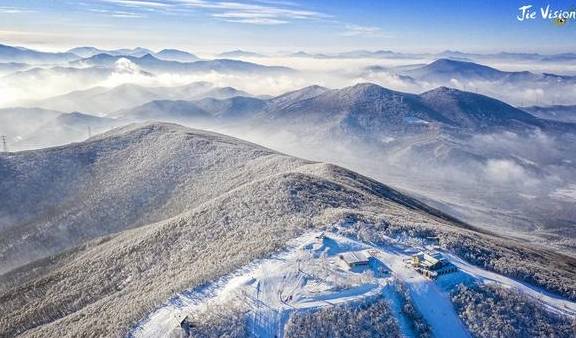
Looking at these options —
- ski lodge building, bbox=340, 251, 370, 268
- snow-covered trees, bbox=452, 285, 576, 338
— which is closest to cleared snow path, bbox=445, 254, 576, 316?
snow-covered trees, bbox=452, 285, 576, 338

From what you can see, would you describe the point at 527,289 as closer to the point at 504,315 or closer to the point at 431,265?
the point at 504,315

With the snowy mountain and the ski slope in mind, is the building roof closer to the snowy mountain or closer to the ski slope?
the ski slope

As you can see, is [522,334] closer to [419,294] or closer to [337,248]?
[419,294]

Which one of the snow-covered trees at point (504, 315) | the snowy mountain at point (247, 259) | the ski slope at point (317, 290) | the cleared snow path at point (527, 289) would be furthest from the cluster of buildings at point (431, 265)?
the snow-covered trees at point (504, 315)

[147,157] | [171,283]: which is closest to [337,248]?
[171,283]

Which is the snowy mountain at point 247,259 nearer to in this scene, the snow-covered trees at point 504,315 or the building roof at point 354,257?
the snow-covered trees at point 504,315

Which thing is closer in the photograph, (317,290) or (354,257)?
(317,290)

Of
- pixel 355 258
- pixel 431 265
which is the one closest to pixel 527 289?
pixel 431 265
